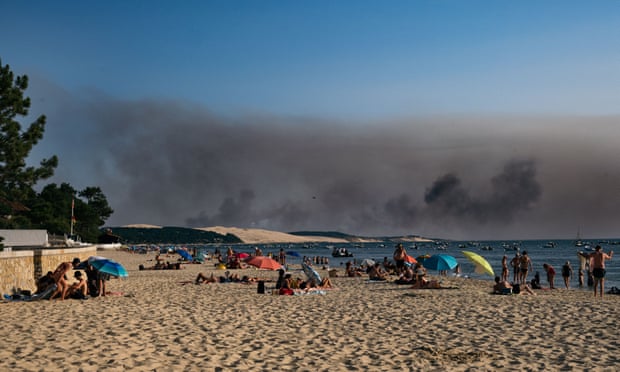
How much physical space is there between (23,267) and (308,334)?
1384 centimetres

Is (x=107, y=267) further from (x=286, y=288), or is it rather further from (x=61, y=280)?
(x=286, y=288)

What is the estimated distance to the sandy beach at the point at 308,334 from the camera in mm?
8742

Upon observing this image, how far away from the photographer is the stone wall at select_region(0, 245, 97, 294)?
59.0ft

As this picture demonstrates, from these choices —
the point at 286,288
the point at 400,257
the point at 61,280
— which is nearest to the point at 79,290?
the point at 61,280

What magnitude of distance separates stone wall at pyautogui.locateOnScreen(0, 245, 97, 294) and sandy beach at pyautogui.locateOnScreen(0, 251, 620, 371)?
11.2ft

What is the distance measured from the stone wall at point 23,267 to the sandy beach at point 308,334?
11.2 feet

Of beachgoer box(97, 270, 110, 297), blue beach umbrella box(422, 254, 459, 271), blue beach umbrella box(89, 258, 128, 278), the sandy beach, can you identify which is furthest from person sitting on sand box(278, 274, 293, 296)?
blue beach umbrella box(422, 254, 459, 271)

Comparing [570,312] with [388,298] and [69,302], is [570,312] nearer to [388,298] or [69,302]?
[388,298]

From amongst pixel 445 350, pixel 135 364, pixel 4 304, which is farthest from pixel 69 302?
pixel 445 350

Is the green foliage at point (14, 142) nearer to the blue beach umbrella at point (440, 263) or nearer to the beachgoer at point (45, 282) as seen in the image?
the beachgoer at point (45, 282)

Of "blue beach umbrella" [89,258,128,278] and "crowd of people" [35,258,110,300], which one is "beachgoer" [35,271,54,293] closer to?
"crowd of people" [35,258,110,300]

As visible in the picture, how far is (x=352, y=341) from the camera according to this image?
10547 mm

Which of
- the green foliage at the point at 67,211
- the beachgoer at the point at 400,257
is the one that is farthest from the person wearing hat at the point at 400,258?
the green foliage at the point at 67,211

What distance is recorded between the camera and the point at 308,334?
11258 millimetres
